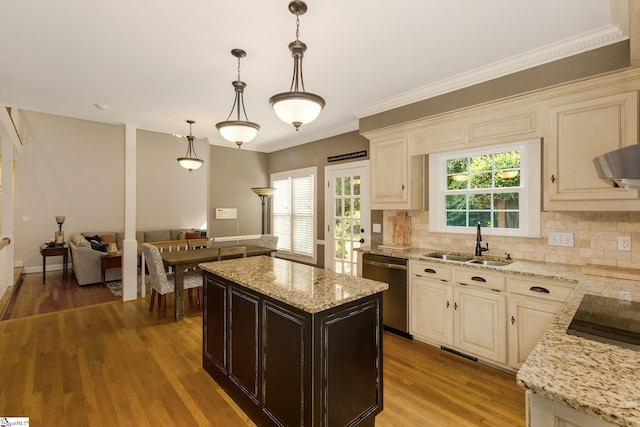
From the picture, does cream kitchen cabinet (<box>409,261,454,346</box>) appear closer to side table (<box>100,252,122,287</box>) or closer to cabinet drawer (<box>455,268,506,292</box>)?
cabinet drawer (<box>455,268,506,292</box>)

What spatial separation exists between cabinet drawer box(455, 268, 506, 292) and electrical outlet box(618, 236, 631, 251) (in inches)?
35.6

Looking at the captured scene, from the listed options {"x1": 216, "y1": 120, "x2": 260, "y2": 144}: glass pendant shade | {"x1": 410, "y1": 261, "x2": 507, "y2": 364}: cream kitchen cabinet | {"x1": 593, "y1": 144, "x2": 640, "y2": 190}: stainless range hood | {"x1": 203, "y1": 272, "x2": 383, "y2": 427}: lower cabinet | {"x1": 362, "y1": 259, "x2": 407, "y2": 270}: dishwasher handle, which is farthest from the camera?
{"x1": 362, "y1": 259, "x2": 407, "y2": 270}: dishwasher handle

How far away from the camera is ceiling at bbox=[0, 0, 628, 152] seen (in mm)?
2035

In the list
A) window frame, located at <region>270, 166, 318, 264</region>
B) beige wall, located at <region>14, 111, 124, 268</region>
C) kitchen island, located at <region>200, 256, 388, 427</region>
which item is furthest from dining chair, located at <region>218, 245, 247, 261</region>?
beige wall, located at <region>14, 111, 124, 268</region>

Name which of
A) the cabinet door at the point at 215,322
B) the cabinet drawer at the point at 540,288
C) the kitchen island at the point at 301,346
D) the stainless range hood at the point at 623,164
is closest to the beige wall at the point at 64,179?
the cabinet door at the point at 215,322

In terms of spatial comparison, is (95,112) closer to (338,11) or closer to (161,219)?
(338,11)

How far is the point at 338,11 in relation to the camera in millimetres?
2039

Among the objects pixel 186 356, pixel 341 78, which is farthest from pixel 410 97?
pixel 186 356

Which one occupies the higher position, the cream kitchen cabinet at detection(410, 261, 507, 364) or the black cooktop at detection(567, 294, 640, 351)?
the black cooktop at detection(567, 294, 640, 351)

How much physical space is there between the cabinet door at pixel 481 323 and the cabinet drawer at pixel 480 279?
0.18ft

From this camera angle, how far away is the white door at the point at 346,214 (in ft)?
14.8

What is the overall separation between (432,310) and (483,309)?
1.64 feet

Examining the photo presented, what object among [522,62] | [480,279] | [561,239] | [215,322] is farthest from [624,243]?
[215,322]

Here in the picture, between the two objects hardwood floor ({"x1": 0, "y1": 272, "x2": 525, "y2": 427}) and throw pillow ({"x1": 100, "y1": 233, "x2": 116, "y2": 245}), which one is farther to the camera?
throw pillow ({"x1": 100, "y1": 233, "x2": 116, "y2": 245})
